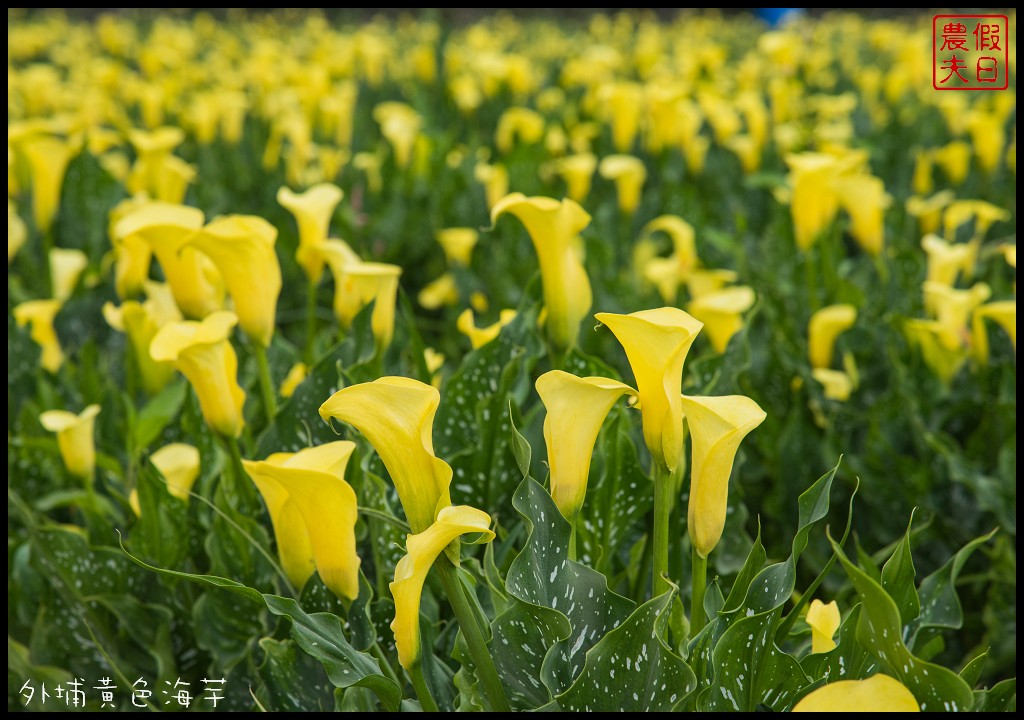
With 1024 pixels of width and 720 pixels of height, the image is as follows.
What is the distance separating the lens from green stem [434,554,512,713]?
3.11 feet

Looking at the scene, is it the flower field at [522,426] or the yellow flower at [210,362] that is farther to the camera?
the yellow flower at [210,362]

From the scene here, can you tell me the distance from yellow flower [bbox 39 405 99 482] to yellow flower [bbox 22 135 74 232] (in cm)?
113

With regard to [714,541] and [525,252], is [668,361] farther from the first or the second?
[525,252]

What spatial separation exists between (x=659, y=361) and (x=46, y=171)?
215cm

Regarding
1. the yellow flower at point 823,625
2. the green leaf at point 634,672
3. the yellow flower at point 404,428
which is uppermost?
the yellow flower at point 404,428

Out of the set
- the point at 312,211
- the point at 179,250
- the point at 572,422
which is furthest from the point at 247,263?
the point at 572,422

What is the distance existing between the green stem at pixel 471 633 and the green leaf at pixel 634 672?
7cm

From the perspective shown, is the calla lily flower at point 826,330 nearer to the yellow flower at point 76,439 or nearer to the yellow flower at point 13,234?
the yellow flower at point 76,439

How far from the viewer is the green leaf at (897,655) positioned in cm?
85

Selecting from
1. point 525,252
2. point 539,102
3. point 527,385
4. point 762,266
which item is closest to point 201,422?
point 527,385

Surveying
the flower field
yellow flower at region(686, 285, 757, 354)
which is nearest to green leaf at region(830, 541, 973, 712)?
the flower field

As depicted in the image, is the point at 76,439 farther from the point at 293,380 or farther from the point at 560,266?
the point at 560,266

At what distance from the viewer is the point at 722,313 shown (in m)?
1.70

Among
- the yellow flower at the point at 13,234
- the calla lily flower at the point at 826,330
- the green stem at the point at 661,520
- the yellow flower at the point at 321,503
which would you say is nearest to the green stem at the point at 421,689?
the yellow flower at the point at 321,503
